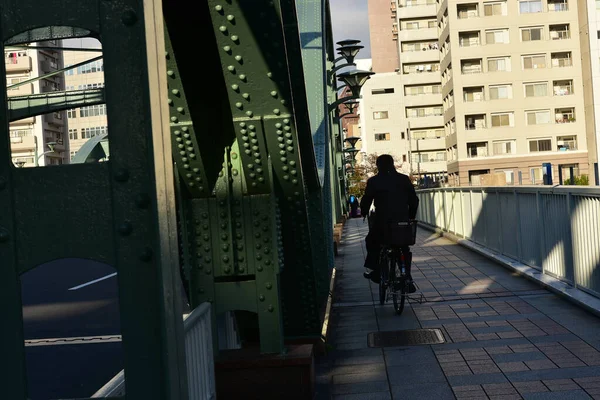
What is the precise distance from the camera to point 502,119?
258 ft

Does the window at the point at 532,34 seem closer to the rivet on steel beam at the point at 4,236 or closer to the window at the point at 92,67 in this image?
the window at the point at 92,67

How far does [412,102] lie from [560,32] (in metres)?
28.8

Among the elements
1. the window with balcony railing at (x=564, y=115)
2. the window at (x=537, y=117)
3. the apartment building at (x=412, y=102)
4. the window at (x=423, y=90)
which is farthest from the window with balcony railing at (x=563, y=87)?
the window at (x=423, y=90)

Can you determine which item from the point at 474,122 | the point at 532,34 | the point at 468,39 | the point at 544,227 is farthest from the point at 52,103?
the point at 532,34

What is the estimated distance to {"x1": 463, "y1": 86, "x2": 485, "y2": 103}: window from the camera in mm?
79750

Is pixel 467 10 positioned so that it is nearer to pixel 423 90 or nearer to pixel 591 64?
pixel 591 64

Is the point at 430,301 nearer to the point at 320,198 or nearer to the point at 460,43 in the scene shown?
the point at 320,198

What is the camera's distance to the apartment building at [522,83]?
7781cm

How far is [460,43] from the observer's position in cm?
7956

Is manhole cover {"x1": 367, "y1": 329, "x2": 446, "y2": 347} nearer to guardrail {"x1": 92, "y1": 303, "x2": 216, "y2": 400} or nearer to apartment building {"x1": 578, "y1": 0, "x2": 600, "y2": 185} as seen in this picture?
guardrail {"x1": 92, "y1": 303, "x2": 216, "y2": 400}

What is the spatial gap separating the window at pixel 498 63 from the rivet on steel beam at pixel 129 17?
79512mm

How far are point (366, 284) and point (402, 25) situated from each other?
3710 inches

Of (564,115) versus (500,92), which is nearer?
(564,115)

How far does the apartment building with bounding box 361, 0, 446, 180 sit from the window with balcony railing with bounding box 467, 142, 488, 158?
17.6 m
